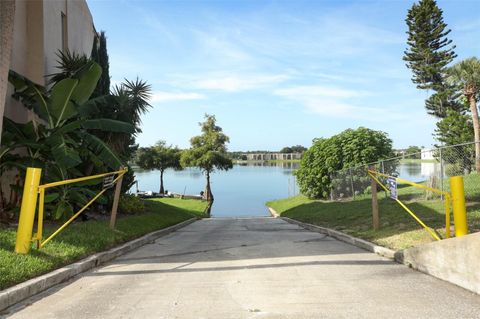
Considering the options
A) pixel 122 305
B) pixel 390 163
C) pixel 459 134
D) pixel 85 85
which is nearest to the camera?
pixel 122 305

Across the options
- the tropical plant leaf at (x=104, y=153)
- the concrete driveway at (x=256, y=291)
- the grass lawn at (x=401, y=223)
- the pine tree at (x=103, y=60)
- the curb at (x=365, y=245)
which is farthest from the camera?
the pine tree at (x=103, y=60)

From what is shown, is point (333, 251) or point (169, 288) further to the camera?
point (333, 251)

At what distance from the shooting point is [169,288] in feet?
19.5

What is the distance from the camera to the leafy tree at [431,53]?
145 feet

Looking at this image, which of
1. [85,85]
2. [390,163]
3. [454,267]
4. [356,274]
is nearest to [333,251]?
[356,274]

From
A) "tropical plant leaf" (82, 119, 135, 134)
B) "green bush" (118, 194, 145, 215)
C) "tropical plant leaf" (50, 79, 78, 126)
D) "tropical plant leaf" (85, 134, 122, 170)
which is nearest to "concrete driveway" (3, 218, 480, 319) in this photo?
"tropical plant leaf" (85, 134, 122, 170)

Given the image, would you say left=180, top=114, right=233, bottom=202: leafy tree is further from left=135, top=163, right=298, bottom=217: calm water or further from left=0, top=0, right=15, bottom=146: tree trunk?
left=0, top=0, right=15, bottom=146: tree trunk

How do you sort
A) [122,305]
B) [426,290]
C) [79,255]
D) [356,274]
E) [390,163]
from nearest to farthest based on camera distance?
[122,305] < [426,290] < [356,274] < [79,255] < [390,163]

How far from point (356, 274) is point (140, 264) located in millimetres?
3509

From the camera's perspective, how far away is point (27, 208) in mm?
6660

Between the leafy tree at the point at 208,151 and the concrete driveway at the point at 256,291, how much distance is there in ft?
141

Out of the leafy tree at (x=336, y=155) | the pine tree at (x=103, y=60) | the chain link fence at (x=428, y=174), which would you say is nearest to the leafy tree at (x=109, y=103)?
the pine tree at (x=103, y=60)

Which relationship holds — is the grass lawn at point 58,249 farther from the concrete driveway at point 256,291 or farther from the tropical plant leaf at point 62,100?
the tropical plant leaf at point 62,100

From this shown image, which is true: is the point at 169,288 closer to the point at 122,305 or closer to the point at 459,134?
the point at 122,305
